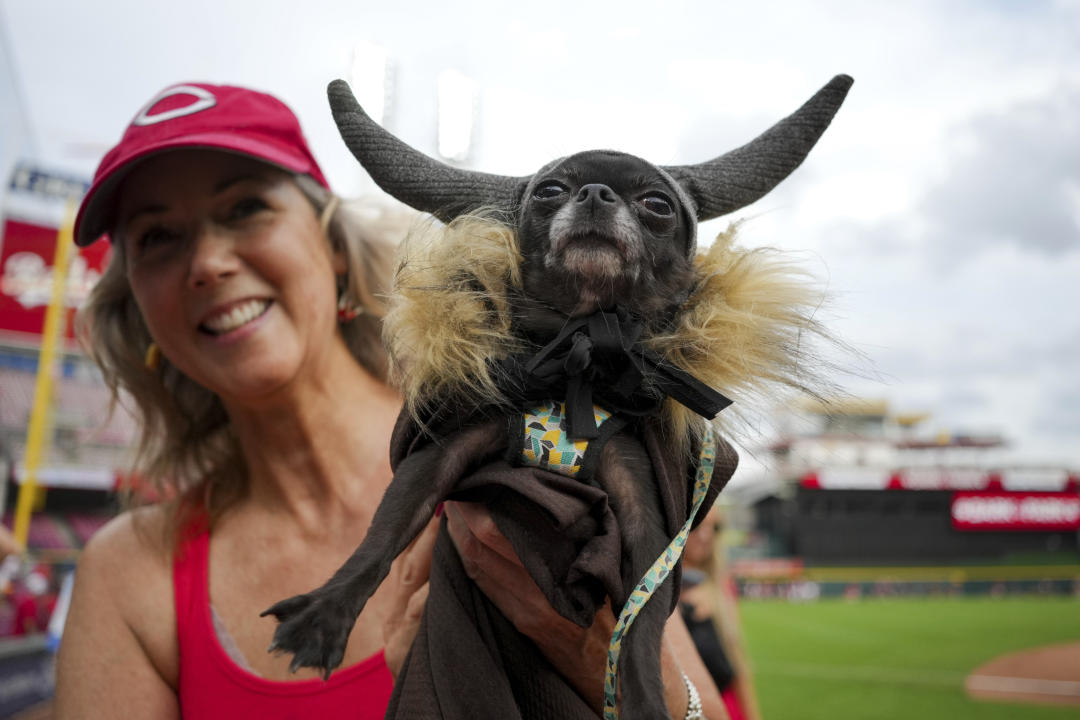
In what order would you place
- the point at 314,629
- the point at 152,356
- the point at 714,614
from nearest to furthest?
the point at 314,629, the point at 152,356, the point at 714,614

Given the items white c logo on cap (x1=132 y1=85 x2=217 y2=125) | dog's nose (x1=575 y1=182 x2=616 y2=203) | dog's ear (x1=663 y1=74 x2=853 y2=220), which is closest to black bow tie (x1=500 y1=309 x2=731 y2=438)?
dog's nose (x1=575 y1=182 x2=616 y2=203)

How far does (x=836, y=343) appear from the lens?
1.19 meters

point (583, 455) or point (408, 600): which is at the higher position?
point (583, 455)

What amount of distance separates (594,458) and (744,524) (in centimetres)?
3562

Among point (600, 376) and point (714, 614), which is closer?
point (600, 376)

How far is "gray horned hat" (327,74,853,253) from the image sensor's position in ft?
4.00

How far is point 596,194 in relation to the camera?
113 centimetres

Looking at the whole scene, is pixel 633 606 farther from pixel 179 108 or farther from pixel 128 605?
pixel 179 108

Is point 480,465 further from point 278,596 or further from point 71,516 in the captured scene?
point 71,516

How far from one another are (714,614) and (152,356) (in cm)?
237

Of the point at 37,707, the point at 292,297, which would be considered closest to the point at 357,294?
the point at 292,297

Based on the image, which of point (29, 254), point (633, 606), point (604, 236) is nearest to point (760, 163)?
point (604, 236)

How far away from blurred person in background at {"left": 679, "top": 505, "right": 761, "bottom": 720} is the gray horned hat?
1.71 m

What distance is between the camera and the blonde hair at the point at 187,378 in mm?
1732
